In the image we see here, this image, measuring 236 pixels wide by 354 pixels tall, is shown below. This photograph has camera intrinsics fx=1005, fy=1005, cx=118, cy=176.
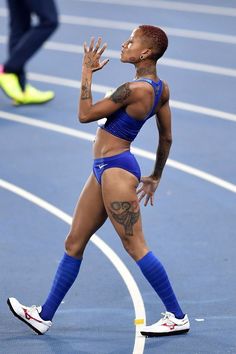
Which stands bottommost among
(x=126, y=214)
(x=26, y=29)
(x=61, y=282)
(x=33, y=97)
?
(x=33, y=97)

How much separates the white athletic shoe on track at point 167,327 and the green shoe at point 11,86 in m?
5.68

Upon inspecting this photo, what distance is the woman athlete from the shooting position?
6031 mm

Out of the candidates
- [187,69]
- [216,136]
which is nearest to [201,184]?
[216,136]

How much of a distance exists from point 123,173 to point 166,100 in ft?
1.77

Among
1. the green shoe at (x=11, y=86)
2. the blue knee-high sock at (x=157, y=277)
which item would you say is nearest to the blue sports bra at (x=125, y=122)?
the blue knee-high sock at (x=157, y=277)

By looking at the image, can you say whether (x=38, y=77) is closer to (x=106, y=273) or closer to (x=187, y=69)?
(x=187, y=69)

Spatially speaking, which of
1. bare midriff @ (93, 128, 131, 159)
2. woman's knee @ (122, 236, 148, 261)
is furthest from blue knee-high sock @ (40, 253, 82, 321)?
bare midriff @ (93, 128, 131, 159)

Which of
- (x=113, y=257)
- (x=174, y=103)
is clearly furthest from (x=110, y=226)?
(x=174, y=103)

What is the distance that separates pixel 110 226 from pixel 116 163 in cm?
224

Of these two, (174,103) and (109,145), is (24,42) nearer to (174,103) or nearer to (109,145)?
(174,103)

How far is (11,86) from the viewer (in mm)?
11672

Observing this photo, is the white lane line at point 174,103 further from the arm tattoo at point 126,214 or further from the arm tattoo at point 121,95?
the arm tattoo at point 121,95

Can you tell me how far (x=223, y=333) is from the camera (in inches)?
258

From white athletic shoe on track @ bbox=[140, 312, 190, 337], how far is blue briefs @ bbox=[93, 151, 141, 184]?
98 cm
